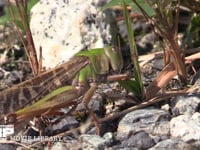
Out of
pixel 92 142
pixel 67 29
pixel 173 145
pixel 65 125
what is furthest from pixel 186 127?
pixel 67 29

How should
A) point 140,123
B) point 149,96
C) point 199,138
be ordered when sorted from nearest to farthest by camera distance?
point 199,138
point 140,123
point 149,96

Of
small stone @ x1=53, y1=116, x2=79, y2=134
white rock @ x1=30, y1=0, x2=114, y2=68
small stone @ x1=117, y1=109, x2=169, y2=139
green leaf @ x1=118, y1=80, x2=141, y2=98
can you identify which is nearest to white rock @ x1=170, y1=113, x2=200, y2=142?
small stone @ x1=117, y1=109, x2=169, y2=139

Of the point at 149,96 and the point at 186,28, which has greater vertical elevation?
the point at 186,28

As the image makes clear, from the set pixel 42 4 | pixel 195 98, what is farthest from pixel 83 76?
pixel 42 4

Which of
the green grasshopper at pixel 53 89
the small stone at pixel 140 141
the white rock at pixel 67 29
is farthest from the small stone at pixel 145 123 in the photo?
the white rock at pixel 67 29

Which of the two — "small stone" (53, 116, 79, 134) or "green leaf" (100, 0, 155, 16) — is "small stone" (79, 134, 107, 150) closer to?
"small stone" (53, 116, 79, 134)

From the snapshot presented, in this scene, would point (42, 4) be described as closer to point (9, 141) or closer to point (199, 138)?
point (9, 141)

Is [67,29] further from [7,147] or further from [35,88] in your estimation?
[7,147]
